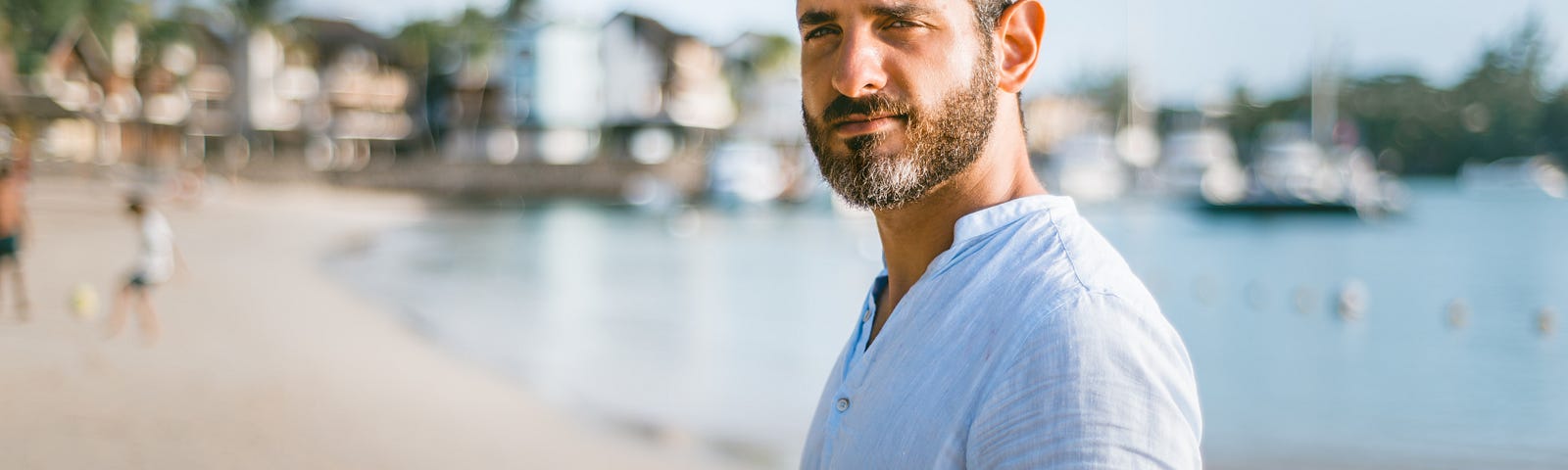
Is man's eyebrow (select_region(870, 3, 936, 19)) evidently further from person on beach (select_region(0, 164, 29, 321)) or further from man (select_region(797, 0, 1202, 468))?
person on beach (select_region(0, 164, 29, 321))

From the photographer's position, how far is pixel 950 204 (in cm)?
159

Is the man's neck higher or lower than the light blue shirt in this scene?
higher

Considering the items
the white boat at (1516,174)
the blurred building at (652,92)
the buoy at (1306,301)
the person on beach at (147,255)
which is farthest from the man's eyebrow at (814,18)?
the white boat at (1516,174)

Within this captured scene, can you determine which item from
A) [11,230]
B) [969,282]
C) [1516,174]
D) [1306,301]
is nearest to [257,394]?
[11,230]

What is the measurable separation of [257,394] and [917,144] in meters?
11.9

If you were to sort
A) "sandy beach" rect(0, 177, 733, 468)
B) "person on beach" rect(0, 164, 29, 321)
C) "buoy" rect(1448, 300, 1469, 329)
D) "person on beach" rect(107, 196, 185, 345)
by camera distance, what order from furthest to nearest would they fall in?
"buoy" rect(1448, 300, 1469, 329), "person on beach" rect(0, 164, 29, 321), "person on beach" rect(107, 196, 185, 345), "sandy beach" rect(0, 177, 733, 468)

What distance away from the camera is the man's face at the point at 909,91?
151 cm

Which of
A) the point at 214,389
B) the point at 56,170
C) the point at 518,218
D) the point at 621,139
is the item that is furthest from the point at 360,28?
the point at 214,389

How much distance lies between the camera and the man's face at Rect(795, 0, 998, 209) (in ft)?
4.95

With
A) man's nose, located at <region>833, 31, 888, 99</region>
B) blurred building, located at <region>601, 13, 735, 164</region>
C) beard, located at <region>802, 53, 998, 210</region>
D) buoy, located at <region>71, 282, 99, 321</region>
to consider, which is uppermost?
blurred building, located at <region>601, 13, 735, 164</region>

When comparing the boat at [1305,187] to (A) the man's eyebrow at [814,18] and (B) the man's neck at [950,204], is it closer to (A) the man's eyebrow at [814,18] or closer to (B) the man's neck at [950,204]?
(B) the man's neck at [950,204]

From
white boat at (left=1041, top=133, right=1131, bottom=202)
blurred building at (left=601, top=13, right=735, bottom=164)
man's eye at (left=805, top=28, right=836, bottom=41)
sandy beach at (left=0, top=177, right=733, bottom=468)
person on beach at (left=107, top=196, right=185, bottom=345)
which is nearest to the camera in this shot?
man's eye at (left=805, top=28, right=836, bottom=41)

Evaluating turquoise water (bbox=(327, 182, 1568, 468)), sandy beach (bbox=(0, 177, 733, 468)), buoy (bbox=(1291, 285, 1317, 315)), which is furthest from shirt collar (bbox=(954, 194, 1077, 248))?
buoy (bbox=(1291, 285, 1317, 315))

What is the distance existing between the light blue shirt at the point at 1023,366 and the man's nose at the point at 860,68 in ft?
0.68
